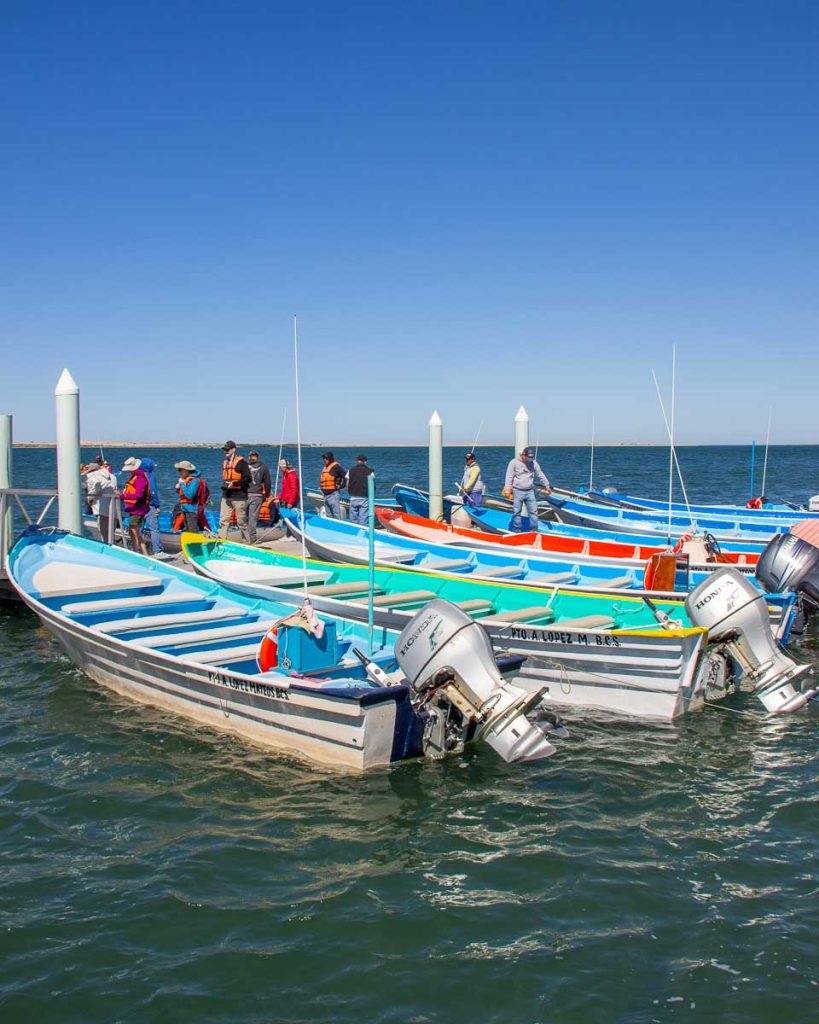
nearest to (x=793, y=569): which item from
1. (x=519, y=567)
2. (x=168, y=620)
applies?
(x=519, y=567)

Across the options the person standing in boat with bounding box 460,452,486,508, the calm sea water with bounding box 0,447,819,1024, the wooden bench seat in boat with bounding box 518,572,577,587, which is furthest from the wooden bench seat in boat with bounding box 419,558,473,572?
the person standing in boat with bounding box 460,452,486,508

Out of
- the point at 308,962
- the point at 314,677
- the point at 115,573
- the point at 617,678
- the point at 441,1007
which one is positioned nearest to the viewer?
the point at 441,1007

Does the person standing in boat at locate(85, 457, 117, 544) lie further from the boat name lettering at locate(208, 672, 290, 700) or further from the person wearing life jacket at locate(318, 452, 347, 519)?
the boat name lettering at locate(208, 672, 290, 700)

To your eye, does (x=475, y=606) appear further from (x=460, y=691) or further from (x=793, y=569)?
(x=793, y=569)

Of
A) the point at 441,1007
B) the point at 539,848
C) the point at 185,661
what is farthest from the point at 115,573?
the point at 441,1007

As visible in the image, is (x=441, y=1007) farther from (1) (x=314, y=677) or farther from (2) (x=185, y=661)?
(2) (x=185, y=661)

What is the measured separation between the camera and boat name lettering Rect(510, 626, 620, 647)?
8836 millimetres

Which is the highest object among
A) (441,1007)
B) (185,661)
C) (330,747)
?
(185,661)

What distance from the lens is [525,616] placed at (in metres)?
10.1

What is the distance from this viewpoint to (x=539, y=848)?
630cm

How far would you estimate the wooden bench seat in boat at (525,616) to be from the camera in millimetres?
9789

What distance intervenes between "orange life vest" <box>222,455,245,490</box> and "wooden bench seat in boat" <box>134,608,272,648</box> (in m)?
6.24

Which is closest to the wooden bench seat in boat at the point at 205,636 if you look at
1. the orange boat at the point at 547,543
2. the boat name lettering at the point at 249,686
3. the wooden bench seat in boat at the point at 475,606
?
the boat name lettering at the point at 249,686

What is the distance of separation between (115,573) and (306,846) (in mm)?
6902
